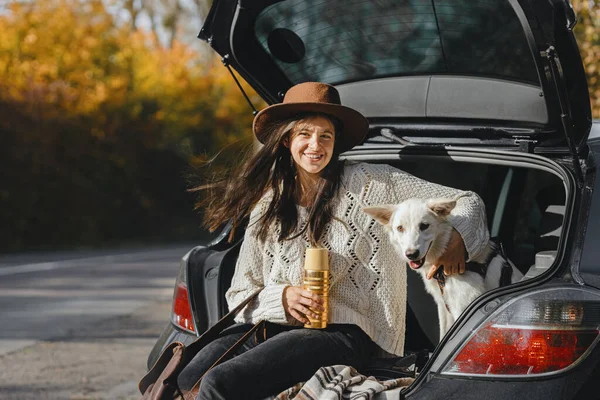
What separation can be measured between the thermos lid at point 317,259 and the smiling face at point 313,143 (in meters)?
0.49

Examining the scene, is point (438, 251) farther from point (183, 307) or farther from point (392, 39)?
point (183, 307)

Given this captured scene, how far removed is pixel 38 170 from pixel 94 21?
859cm

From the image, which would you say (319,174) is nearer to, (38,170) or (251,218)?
(251,218)

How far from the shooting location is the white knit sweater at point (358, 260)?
3.70 m

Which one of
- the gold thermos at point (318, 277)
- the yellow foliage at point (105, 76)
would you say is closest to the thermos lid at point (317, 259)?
the gold thermos at point (318, 277)

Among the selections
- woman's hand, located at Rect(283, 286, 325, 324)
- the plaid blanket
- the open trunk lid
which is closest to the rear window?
the open trunk lid

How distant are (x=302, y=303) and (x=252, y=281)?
0.35m

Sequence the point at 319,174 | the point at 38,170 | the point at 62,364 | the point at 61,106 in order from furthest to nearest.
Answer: the point at 61,106 → the point at 38,170 → the point at 62,364 → the point at 319,174

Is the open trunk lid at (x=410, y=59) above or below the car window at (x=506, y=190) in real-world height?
above

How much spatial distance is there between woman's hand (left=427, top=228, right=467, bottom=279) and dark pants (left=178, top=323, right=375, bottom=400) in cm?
47

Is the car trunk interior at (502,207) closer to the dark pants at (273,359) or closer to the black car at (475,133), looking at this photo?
the black car at (475,133)

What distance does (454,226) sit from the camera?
12.3 feet

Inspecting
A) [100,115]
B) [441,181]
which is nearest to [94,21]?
[100,115]

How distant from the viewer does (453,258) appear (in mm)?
3900
